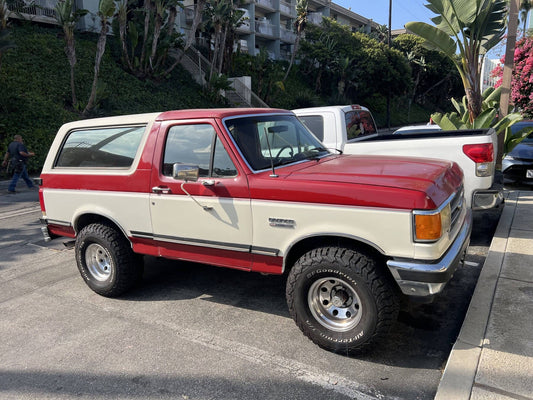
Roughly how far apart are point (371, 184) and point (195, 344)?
6.62 ft

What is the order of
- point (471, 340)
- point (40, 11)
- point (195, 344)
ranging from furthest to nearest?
point (40, 11)
point (195, 344)
point (471, 340)

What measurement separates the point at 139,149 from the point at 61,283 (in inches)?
84.6

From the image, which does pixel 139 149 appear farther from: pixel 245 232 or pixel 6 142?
pixel 6 142

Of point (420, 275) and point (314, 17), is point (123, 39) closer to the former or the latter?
point (420, 275)

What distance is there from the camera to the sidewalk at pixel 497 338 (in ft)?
9.25

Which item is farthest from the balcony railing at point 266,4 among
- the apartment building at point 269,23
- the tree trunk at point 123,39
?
the tree trunk at point 123,39

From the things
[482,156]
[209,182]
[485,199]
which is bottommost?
[485,199]

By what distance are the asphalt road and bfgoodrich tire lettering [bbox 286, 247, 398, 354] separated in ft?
0.65

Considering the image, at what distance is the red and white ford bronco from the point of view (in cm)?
308

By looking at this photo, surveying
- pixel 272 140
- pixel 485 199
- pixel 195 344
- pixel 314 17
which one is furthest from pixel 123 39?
pixel 314 17

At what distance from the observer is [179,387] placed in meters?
3.06

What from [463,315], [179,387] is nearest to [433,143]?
[463,315]

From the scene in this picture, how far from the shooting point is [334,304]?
3.39m

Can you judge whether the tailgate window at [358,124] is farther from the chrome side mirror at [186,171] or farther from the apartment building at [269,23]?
the apartment building at [269,23]
